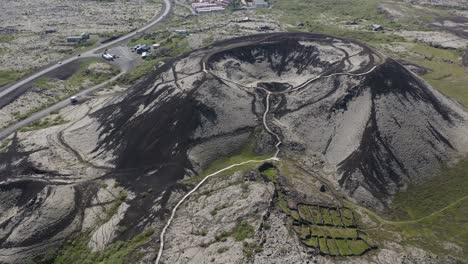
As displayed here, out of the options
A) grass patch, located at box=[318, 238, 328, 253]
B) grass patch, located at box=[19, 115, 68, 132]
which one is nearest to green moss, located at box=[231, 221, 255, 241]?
A: grass patch, located at box=[318, 238, 328, 253]

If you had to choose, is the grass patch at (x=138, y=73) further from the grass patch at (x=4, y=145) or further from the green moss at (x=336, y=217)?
the green moss at (x=336, y=217)

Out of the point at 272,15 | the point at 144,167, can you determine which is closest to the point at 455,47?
the point at 272,15

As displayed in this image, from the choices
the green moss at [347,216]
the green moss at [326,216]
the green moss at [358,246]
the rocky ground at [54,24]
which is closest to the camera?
the green moss at [358,246]

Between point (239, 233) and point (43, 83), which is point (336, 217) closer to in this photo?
point (239, 233)

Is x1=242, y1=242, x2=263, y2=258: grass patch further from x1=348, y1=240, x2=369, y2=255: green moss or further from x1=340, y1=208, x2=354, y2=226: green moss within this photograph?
x1=340, y1=208, x2=354, y2=226: green moss

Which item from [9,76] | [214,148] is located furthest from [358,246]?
[9,76]

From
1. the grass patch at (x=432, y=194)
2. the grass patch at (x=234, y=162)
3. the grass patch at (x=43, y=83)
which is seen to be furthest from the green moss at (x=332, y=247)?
the grass patch at (x=43, y=83)

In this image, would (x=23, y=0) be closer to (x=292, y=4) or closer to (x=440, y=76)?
(x=292, y=4)

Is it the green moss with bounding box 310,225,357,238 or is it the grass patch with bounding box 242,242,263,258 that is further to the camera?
the green moss with bounding box 310,225,357,238

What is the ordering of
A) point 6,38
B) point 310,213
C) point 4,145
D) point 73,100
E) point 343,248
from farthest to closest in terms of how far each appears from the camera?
point 6,38, point 73,100, point 4,145, point 310,213, point 343,248
